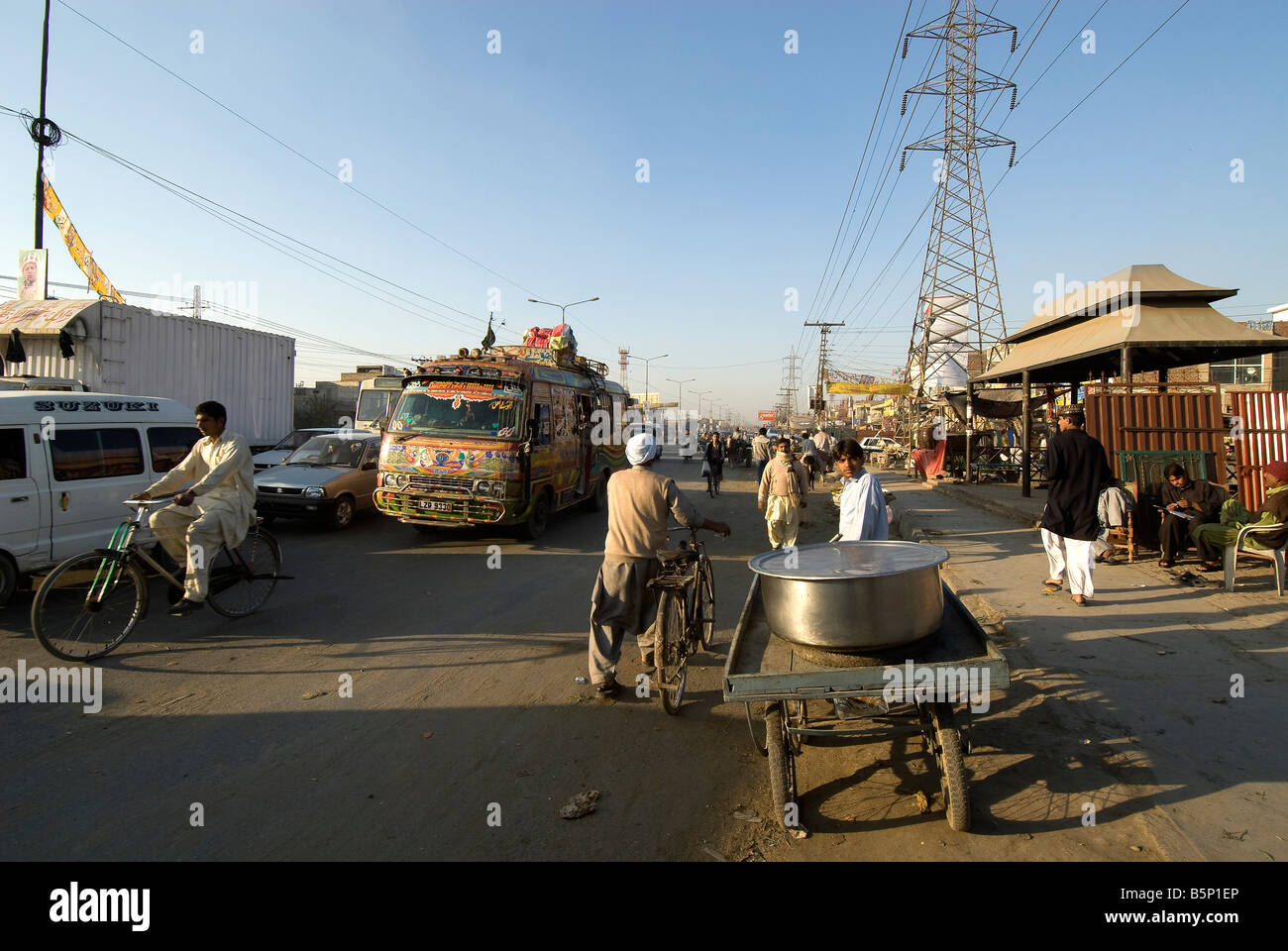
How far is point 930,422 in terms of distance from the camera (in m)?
24.3

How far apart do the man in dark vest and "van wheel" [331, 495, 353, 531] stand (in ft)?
33.4

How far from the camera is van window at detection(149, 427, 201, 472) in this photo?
7.53 metres

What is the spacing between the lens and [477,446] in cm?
1009

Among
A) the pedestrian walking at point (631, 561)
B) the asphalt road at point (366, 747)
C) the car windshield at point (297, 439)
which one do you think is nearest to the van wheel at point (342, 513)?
the car windshield at point (297, 439)

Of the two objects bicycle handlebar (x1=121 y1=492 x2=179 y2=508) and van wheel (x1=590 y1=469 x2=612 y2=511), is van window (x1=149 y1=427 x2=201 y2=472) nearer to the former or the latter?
bicycle handlebar (x1=121 y1=492 x2=179 y2=508)

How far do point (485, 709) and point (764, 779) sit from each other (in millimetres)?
1917

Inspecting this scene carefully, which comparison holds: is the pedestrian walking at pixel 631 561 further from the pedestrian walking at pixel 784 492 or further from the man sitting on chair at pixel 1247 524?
the man sitting on chair at pixel 1247 524

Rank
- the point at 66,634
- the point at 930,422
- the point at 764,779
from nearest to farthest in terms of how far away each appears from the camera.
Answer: the point at 764,779, the point at 66,634, the point at 930,422

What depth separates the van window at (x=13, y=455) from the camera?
6.03 m

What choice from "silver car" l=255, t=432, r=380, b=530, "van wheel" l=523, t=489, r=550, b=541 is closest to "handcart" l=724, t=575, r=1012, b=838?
"van wheel" l=523, t=489, r=550, b=541

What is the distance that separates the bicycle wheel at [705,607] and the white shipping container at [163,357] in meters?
12.8

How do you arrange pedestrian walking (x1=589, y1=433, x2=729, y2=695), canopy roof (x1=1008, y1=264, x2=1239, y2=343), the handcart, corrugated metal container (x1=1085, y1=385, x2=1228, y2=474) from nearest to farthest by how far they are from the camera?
1. the handcart
2. pedestrian walking (x1=589, y1=433, x2=729, y2=695)
3. corrugated metal container (x1=1085, y1=385, x2=1228, y2=474)
4. canopy roof (x1=1008, y1=264, x2=1239, y2=343)
